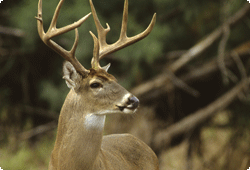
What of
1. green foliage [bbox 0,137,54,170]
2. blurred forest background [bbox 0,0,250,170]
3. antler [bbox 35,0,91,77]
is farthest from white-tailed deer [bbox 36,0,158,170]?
green foliage [bbox 0,137,54,170]

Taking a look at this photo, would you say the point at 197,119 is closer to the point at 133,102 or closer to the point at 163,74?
the point at 163,74

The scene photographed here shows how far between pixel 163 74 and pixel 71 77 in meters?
4.26

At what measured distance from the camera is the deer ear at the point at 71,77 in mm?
3580

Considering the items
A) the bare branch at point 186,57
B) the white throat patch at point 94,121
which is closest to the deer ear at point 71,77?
the white throat patch at point 94,121

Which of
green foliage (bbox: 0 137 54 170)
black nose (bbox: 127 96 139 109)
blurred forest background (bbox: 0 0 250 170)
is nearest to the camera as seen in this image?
black nose (bbox: 127 96 139 109)

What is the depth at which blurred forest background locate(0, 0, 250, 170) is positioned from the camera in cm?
759

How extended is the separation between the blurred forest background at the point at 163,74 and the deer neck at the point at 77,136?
3.49 m

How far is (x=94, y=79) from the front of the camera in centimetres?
362

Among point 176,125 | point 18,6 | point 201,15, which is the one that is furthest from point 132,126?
point 18,6

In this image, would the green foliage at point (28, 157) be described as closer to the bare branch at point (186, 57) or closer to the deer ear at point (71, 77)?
the bare branch at point (186, 57)

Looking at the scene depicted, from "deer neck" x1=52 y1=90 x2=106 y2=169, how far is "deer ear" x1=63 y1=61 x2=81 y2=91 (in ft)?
0.37

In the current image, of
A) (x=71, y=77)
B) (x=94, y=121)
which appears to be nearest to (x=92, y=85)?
(x=71, y=77)

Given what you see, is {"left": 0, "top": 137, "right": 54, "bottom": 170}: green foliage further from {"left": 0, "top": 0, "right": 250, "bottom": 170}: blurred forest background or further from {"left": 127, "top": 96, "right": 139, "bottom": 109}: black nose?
{"left": 127, "top": 96, "right": 139, "bottom": 109}: black nose

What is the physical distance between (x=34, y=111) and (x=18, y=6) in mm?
2495
